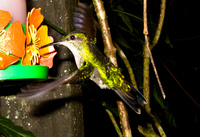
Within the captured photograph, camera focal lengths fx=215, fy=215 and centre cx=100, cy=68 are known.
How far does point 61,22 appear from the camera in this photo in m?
1.22

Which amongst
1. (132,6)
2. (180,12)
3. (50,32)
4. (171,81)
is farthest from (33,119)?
(180,12)

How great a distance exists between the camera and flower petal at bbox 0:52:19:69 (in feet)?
2.70

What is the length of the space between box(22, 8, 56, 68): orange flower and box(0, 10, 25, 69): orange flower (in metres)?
0.06

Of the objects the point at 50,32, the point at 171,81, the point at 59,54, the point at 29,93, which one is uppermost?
the point at 50,32

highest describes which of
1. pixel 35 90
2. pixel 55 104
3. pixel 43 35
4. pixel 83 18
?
pixel 83 18

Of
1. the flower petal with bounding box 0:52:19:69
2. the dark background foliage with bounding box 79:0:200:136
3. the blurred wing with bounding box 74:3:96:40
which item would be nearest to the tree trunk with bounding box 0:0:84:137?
the blurred wing with bounding box 74:3:96:40

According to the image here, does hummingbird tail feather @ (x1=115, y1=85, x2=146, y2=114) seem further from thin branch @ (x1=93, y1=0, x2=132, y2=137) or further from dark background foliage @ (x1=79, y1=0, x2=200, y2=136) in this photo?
dark background foliage @ (x1=79, y1=0, x2=200, y2=136)

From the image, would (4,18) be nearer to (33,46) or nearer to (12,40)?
(12,40)

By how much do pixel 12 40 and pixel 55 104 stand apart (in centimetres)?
42

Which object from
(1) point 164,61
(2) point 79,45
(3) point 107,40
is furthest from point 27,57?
(1) point 164,61

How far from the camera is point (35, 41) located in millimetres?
1049

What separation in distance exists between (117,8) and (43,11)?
0.80 m

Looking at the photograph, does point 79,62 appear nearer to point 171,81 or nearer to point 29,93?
point 29,93

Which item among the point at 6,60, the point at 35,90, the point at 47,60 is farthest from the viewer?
the point at 47,60
